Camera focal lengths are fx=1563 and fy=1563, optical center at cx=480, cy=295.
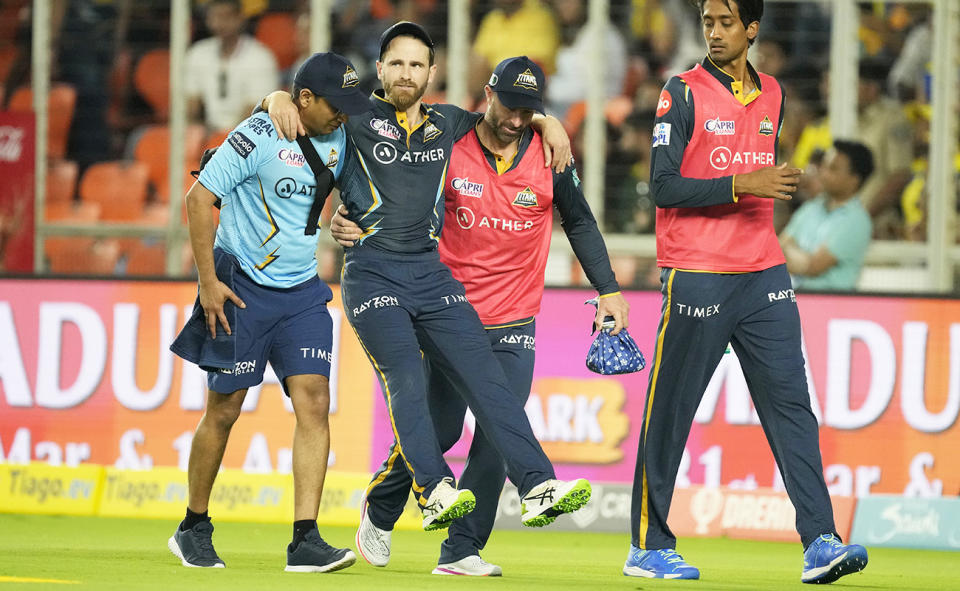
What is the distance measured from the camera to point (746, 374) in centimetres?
671

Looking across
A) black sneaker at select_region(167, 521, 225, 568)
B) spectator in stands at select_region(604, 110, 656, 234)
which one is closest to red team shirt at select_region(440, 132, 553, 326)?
black sneaker at select_region(167, 521, 225, 568)

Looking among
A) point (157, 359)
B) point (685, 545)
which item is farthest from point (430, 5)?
point (685, 545)

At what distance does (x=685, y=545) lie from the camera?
901cm

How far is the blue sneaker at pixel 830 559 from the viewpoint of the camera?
20.6 ft

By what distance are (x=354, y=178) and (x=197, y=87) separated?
229 inches

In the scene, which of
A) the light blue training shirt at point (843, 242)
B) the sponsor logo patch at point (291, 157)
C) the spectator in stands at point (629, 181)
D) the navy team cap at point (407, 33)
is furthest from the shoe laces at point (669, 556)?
the spectator in stands at point (629, 181)

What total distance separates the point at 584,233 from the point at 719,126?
79cm

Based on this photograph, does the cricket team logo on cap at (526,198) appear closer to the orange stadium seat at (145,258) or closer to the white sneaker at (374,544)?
the white sneaker at (374,544)

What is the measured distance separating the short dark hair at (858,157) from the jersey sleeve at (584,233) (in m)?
4.01

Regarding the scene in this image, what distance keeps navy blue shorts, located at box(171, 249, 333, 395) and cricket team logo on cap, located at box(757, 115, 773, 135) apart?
207 cm

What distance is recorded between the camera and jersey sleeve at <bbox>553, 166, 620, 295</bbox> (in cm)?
696

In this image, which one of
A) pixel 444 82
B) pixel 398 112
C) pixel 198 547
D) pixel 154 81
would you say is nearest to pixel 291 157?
pixel 398 112

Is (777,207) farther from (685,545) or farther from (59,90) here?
(59,90)

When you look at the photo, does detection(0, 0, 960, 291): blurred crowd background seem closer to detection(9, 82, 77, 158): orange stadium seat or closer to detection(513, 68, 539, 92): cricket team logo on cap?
detection(9, 82, 77, 158): orange stadium seat
